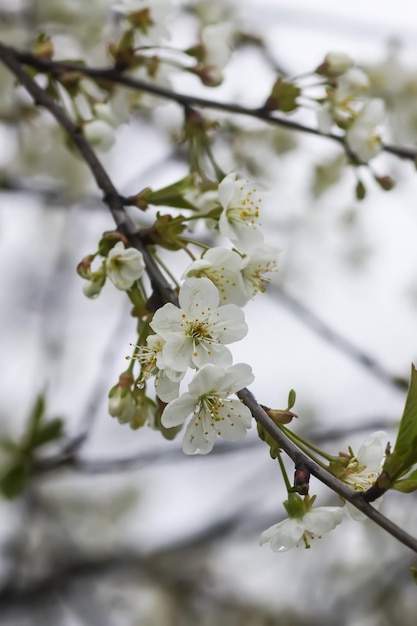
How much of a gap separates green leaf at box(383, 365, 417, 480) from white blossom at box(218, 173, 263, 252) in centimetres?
22

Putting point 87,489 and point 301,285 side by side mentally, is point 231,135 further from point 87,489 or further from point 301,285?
point 87,489

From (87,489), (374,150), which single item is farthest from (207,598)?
(374,150)

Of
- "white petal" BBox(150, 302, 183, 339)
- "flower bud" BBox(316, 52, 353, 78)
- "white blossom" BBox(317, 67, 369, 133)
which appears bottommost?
"white petal" BBox(150, 302, 183, 339)

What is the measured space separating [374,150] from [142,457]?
2.69 feet

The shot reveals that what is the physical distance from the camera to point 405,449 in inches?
25.4

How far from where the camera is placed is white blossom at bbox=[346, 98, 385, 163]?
985 millimetres

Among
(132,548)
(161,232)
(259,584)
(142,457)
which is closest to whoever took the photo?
(161,232)

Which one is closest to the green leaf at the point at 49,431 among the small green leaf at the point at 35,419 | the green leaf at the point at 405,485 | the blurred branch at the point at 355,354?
the small green leaf at the point at 35,419

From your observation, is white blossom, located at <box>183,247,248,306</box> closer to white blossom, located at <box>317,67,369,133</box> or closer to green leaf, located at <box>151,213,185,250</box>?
green leaf, located at <box>151,213,185,250</box>

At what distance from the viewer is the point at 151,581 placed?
2.51 m

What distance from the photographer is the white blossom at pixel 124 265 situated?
0.71 meters

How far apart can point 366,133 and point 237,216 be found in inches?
11.4

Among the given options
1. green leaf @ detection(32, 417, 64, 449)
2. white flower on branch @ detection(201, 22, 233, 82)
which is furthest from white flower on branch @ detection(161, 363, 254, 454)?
green leaf @ detection(32, 417, 64, 449)

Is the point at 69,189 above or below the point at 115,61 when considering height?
below
